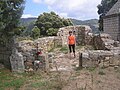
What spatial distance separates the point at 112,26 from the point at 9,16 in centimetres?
1691

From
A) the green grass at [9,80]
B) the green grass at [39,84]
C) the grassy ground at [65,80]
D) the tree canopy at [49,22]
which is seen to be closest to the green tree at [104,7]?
the tree canopy at [49,22]

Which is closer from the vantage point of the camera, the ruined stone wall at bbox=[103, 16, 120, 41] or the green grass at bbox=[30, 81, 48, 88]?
the green grass at bbox=[30, 81, 48, 88]

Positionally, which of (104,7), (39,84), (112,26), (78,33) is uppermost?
(104,7)

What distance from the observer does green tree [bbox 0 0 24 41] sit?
1095 centimetres

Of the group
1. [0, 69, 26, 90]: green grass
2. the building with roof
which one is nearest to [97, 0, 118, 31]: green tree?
the building with roof

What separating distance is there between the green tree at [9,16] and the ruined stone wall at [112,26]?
14466 mm

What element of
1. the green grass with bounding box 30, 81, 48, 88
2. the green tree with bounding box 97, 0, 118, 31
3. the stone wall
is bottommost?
the green grass with bounding box 30, 81, 48, 88

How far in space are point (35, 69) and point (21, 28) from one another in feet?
5.69

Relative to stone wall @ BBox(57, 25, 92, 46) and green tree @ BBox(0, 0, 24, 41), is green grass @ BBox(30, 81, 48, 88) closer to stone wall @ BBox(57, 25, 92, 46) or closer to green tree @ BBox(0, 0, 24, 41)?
green tree @ BBox(0, 0, 24, 41)

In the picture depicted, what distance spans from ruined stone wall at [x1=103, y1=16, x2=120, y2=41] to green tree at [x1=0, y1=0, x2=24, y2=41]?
14.5 metres

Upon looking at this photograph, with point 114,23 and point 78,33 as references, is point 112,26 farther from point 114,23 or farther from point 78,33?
point 78,33

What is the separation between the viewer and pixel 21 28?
1195 cm

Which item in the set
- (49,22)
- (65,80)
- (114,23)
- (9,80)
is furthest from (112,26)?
(9,80)

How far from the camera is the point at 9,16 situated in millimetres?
11234
